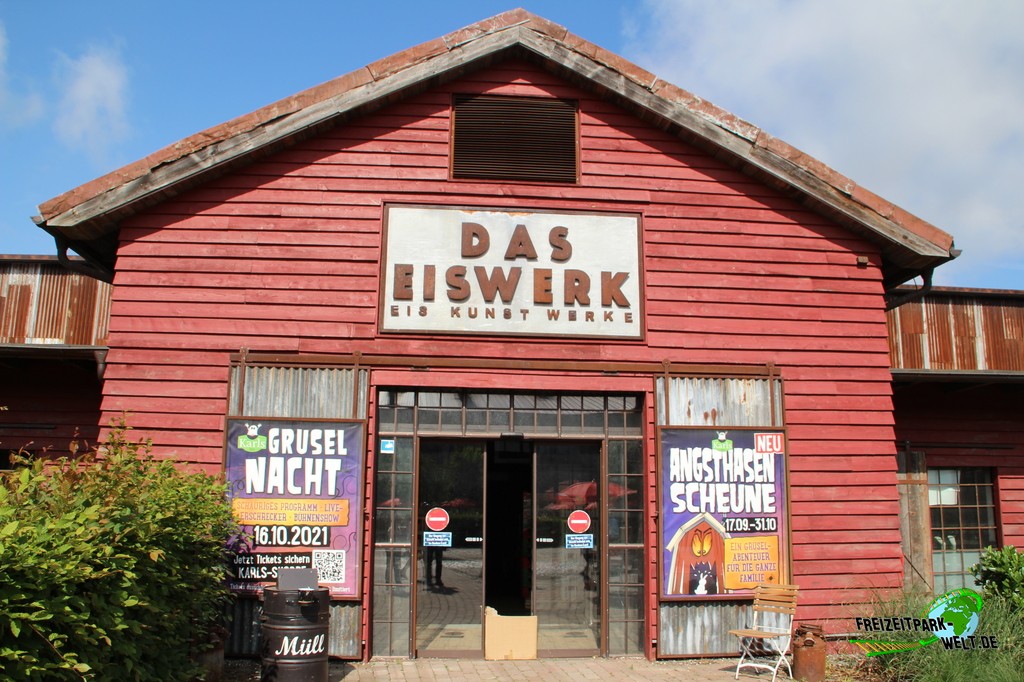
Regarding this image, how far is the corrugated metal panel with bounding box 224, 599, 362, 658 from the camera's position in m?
9.52

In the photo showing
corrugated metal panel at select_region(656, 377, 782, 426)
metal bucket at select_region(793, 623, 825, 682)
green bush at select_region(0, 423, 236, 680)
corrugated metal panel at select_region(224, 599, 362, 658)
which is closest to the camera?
green bush at select_region(0, 423, 236, 680)

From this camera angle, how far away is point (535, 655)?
9.89 meters

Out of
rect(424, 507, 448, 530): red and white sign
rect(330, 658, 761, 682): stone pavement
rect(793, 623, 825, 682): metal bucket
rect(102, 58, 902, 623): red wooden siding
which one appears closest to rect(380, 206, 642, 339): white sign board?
rect(102, 58, 902, 623): red wooden siding

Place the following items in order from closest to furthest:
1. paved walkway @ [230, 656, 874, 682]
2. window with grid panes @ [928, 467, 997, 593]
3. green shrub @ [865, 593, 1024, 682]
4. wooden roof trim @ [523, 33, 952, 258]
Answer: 1. green shrub @ [865, 593, 1024, 682]
2. paved walkway @ [230, 656, 874, 682]
3. wooden roof trim @ [523, 33, 952, 258]
4. window with grid panes @ [928, 467, 997, 593]

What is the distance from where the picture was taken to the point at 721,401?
10.5 metres

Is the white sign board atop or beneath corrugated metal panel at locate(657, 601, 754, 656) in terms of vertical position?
atop

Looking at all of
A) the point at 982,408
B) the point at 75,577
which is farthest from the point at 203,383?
the point at 982,408

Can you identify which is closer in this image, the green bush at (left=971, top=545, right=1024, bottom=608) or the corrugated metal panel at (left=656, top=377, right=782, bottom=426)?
the green bush at (left=971, top=545, right=1024, bottom=608)

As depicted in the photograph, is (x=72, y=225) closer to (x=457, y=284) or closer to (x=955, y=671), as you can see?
(x=457, y=284)

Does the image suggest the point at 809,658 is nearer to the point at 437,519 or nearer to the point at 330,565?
the point at 437,519

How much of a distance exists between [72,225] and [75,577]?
19.1 ft

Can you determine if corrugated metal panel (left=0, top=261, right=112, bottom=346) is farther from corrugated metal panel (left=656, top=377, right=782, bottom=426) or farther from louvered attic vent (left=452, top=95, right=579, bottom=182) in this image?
corrugated metal panel (left=656, top=377, right=782, bottom=426)

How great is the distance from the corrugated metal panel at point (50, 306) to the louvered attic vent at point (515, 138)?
9.97m

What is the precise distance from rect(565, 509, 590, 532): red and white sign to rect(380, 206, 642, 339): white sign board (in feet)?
7.01
